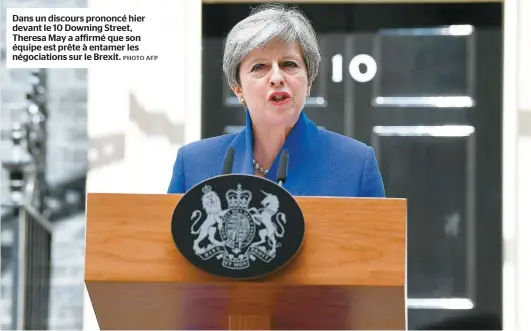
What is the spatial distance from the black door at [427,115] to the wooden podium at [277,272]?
369 cm

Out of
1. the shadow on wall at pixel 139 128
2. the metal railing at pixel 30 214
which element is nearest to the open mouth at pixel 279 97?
the metal railing at pixel 30 214

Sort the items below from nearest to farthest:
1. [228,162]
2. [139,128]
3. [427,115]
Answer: [228,162] < [139,128] < [427,115]

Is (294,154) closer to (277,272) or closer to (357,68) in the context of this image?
(277,272)

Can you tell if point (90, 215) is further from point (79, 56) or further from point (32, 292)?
point (32, 292)

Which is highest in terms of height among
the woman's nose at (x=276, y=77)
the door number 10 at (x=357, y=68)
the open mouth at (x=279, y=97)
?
the door number 10 at (x=357, y=68)

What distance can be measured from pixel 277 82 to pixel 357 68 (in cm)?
347

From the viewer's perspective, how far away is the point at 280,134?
2895 mm

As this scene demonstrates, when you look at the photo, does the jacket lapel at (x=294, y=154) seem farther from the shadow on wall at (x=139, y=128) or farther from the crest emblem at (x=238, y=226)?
the shadow on wall at (x=139, y=128)

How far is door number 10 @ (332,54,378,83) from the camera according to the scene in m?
6.20

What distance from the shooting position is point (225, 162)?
2.63 meters

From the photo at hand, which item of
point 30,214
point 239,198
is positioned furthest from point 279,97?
point 30,214

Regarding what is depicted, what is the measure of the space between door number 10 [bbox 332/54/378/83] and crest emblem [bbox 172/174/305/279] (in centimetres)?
394

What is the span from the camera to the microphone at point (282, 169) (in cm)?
265
